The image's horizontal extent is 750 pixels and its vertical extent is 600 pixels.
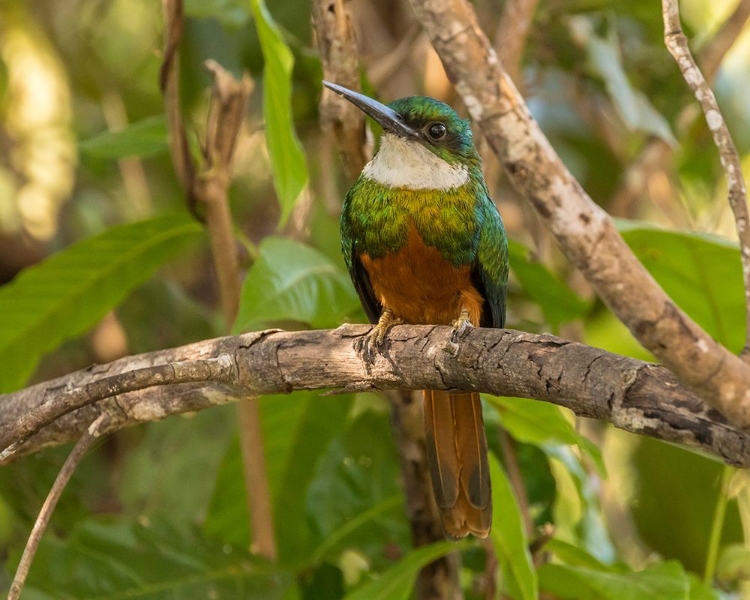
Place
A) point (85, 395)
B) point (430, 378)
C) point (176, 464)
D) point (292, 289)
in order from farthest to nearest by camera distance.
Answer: point (176, 464), point (292, 289), point (430, 378), point (85, 395)

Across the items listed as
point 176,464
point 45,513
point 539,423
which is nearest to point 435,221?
point 539,423

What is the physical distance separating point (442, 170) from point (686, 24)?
3.21ft

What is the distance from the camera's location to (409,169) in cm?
193

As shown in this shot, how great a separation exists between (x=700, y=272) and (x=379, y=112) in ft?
2.21

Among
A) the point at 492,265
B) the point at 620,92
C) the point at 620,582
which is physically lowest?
the point at 620,582

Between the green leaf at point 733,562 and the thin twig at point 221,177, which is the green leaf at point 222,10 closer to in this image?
the thin twig at point 221,177

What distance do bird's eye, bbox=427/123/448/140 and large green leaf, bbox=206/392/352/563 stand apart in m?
0.64

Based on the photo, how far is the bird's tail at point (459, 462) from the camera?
64.4 inches

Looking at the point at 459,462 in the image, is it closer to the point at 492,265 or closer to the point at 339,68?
the point at 492,265

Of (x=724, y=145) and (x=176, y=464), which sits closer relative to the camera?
(x=724, y=145)

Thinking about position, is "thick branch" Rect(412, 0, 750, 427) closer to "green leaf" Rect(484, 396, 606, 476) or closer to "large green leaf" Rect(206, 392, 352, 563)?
"green leaf" Rect(484, 396, 606, 476)

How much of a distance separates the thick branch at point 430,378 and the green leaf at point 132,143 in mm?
653

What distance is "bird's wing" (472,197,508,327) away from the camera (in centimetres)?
184

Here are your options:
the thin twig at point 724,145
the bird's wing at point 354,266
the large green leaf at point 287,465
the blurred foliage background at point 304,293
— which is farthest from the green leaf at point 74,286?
the thin twig at point 724,145
